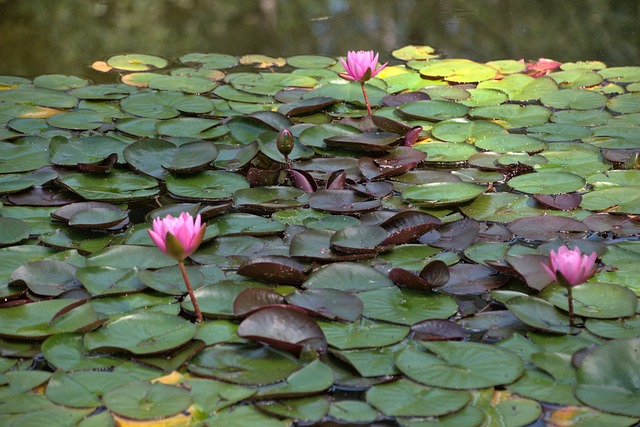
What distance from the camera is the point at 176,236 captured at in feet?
5.97

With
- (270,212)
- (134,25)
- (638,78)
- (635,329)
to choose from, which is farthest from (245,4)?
(635,329)

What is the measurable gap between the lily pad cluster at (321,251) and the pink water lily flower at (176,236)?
0.65 feet

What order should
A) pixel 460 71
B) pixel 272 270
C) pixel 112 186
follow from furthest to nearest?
pixel 460 71 → pixel 112 186 → pixel 272 270

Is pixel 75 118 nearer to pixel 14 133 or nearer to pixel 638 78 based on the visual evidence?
pixel 14 133

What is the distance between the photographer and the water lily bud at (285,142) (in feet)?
8.97

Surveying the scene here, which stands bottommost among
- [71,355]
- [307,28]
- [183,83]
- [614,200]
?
[71,355]

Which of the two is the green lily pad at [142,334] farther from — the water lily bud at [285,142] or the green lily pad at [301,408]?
the water lily bud at [285,142]

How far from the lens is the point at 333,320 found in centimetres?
196

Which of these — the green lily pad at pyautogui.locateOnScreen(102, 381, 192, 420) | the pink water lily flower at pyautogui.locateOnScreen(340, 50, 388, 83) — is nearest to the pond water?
the green lily pad at pyautogui.locateOnScreen(102, 381, 192, 420)

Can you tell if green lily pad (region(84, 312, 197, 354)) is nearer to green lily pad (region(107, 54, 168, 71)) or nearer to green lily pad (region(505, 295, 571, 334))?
green lily pad (region(505, 295, 571, 334))

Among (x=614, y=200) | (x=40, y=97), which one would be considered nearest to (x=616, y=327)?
(x=614, y=200)

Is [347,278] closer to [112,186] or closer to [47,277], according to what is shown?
[47,277]

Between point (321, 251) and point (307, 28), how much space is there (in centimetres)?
280

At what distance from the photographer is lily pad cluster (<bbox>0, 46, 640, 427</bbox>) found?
66.7 inches
